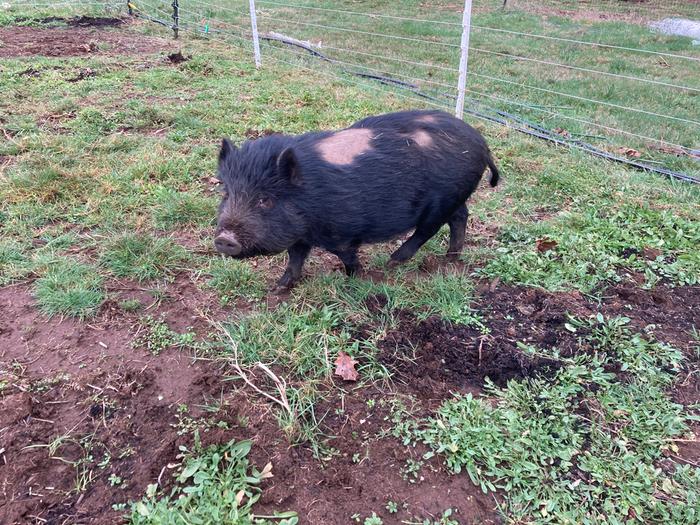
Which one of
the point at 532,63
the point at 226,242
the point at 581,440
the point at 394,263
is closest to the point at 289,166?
the point at 226,242

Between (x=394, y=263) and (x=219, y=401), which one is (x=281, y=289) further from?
(x=219, y=401)

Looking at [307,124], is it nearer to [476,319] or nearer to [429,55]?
[476,319]

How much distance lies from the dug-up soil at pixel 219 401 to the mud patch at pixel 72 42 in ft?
22.7

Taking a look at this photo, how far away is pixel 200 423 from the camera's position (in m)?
2.45

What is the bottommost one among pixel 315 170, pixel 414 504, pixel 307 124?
pixel 414 504

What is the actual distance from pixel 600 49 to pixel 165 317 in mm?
12069

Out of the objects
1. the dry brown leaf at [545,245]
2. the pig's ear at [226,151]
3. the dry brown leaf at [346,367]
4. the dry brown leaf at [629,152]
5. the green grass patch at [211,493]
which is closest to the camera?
the green grass patch at [211,493]

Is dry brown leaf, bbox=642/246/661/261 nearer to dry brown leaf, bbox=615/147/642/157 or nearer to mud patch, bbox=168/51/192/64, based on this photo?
dry brown leaf, bbox=615/147/642/157

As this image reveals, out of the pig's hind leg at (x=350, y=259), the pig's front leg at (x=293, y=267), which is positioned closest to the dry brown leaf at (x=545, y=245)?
the pig's hind leg at (x=350, y=259)

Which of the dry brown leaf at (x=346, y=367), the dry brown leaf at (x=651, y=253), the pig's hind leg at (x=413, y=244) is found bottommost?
the dry brown leaf at (x=346, y=367)

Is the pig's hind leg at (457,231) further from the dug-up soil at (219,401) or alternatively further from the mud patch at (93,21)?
the mud patch at (93,21)

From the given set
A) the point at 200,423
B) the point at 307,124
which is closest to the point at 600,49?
A: the point at 307,124

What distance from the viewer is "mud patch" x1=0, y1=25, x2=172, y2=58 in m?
8.57

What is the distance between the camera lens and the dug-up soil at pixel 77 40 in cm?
861
